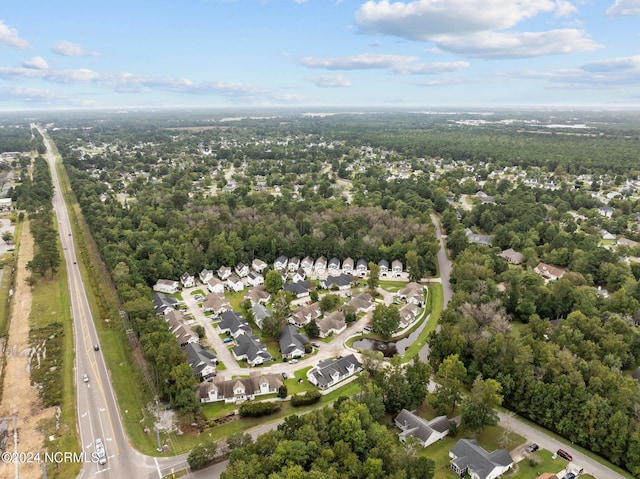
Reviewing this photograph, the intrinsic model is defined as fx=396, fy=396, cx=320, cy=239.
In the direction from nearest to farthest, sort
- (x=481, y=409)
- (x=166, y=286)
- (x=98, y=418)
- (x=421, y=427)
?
(x=481, y=409), (x=421, y=427), (x=98, y=418), (x=166, y=286)

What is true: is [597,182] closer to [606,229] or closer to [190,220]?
[606,229]

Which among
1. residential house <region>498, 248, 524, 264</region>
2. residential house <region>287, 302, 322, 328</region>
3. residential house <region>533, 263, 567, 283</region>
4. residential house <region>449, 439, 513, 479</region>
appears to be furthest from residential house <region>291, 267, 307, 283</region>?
residential house <region>533, 263, 567, 283</region>

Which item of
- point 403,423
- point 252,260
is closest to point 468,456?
point 403,423

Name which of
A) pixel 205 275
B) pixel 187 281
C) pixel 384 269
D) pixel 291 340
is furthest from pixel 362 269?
pixel 187 281

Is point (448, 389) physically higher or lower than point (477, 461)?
higher

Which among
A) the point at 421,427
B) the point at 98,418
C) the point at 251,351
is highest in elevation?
the point at 251,351

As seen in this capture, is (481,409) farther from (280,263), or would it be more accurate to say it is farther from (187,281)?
(187,281)
